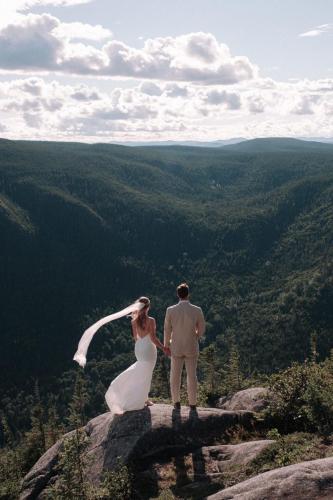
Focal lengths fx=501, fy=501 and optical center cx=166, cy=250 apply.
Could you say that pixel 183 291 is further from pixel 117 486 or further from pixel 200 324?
pixel 117 486

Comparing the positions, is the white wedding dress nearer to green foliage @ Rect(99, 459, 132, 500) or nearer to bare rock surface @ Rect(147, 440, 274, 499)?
bare rock surface @ Rect(147, 440, 274, 499)

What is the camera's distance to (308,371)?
1550 centimetres

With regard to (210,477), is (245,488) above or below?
above

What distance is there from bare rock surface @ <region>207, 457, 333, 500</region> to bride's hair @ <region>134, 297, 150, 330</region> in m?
6.01

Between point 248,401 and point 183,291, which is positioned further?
point 248,401

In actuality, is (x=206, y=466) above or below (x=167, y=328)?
below

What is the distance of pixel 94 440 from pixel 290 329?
153 m

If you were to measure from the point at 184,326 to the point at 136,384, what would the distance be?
2.44m

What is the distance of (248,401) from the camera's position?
1898 centimetres

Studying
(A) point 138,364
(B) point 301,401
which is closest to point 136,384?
(A) point 138,364

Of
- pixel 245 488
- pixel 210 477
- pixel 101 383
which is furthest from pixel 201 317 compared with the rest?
pixel 101 383

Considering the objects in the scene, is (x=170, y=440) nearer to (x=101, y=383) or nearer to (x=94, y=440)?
(x=94, y=440)

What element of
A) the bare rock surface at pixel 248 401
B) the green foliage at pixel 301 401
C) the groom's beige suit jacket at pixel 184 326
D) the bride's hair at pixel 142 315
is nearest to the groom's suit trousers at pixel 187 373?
the groom's beige suit jacket at pixel 184 326

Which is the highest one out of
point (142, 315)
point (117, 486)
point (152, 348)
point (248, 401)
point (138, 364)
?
point (142, 315)
